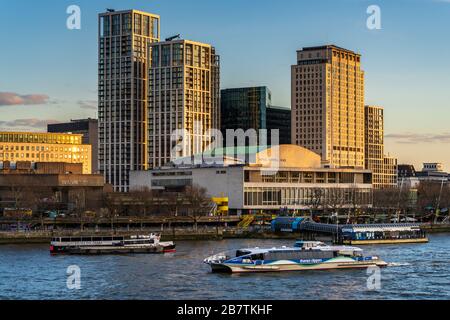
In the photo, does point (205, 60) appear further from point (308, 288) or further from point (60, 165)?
point (308, 288)

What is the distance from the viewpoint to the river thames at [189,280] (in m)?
39.8

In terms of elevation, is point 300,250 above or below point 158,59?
below

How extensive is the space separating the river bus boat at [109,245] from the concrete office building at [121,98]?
115948 millimetres

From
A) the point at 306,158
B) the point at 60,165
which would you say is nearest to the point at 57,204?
the point at 60,165

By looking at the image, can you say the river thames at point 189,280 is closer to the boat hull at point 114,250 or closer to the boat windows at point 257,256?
the boat hull at point 114,250

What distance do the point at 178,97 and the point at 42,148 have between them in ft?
101

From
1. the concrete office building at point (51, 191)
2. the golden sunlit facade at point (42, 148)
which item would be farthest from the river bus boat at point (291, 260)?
the golden sunlit facade at point (42, 148)

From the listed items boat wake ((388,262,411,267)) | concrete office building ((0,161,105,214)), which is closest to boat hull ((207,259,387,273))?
boat wake ((388,262,411,267))

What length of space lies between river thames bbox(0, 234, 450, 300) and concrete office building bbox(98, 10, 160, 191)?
121 meters

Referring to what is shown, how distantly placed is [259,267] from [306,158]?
256ft

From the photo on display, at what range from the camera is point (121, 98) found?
183m

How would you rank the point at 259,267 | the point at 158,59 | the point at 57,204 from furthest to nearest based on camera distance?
the point at 158,59 → the point at 57,204 → the point at 259,267

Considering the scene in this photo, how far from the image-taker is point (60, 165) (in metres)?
125

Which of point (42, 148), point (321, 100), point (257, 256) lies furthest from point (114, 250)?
point (321, 100)
